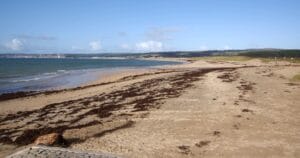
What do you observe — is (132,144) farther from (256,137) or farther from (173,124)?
(256,137)

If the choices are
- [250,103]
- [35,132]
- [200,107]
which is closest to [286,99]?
[250,103]

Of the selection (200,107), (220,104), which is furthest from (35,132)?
(220,104)

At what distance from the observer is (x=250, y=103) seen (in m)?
20.7

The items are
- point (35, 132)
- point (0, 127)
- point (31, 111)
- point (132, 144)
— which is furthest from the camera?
point (31, 111)

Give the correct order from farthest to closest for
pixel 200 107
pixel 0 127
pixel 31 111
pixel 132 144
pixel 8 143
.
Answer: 1. pixel 31 111
2. pixel 200 107
3. pixel 0 127
4. pixel 8 143
5. pixel 132 144

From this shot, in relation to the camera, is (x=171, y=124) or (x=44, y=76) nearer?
(x=171, y=124)

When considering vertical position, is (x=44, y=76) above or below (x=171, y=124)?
below

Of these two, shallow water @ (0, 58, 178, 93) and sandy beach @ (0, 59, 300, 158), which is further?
shallow water @ (0, 58, 178, 93)

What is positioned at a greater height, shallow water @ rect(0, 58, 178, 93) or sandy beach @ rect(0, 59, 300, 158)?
sandy beach @ rect(0, 59, 300, 158)

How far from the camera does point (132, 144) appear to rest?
13109 mm

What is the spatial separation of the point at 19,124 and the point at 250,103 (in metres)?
12.4

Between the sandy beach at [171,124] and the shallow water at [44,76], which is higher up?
the sandy beach at [171,124]

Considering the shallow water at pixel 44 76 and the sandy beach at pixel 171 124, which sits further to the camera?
the shallow water at pixel 44 76

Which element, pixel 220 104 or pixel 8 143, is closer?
pixel 8 143
